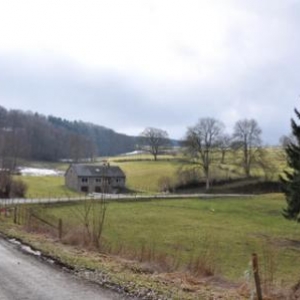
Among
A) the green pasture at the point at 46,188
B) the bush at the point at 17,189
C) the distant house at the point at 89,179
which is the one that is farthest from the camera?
the distant house at the point at 89,179

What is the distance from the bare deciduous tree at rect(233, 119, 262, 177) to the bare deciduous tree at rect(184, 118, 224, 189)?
227 inches

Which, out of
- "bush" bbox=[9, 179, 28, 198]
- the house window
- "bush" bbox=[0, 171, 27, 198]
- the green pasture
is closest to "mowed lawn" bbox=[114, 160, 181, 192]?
the house window

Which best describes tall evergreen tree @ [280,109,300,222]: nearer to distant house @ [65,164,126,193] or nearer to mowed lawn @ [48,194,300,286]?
mowed lawn @ [48,194,300,286]

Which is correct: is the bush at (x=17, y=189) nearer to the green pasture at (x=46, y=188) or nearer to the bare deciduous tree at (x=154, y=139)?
the green pasture at (x=46, y=188)

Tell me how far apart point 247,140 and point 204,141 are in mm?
11592

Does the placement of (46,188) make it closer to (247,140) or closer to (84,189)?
(84,189)

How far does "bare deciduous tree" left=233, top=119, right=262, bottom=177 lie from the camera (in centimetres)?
11875

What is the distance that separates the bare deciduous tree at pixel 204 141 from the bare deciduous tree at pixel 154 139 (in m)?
41.4

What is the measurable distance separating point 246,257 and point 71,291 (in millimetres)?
23656

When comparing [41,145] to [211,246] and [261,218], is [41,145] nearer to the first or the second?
[261,218]

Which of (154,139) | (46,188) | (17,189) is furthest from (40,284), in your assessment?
(154,139)

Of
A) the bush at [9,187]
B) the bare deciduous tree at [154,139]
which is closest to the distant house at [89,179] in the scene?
the bush at [9,187]

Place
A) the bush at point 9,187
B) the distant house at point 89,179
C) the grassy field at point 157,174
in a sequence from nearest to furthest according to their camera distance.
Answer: the bush at point 9,187 < the distant house at point 89,179 < the grassy field at point 157,174

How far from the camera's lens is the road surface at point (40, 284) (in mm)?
10836
